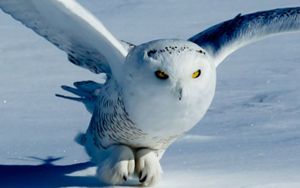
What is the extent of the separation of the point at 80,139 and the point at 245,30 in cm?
98

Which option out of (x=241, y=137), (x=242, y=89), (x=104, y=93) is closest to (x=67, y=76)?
(x=242, y=89)

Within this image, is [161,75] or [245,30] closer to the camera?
[161,75]

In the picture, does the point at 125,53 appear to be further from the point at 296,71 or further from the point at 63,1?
the point at 296,71

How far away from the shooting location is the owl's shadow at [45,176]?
192 inches

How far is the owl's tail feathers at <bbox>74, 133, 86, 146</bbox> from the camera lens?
17.9 feet

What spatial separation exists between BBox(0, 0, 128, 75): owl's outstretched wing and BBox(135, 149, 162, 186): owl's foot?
0.40m

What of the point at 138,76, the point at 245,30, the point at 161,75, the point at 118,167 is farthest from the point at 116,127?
the point at 245,30

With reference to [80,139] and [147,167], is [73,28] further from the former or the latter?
[80,139]

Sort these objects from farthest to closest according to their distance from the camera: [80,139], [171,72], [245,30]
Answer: [80,139] → [245,30] → [171,72]

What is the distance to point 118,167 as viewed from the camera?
4805mm

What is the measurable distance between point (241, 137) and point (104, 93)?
106cm

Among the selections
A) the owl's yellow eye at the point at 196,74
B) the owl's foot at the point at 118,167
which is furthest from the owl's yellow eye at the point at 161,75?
the owl's foot at the point at 118,167

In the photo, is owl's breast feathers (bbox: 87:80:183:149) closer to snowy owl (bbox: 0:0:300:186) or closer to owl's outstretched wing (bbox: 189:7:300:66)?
snowy owl (bbox: 0:0:300:186)

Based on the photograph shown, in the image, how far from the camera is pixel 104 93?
500cm
